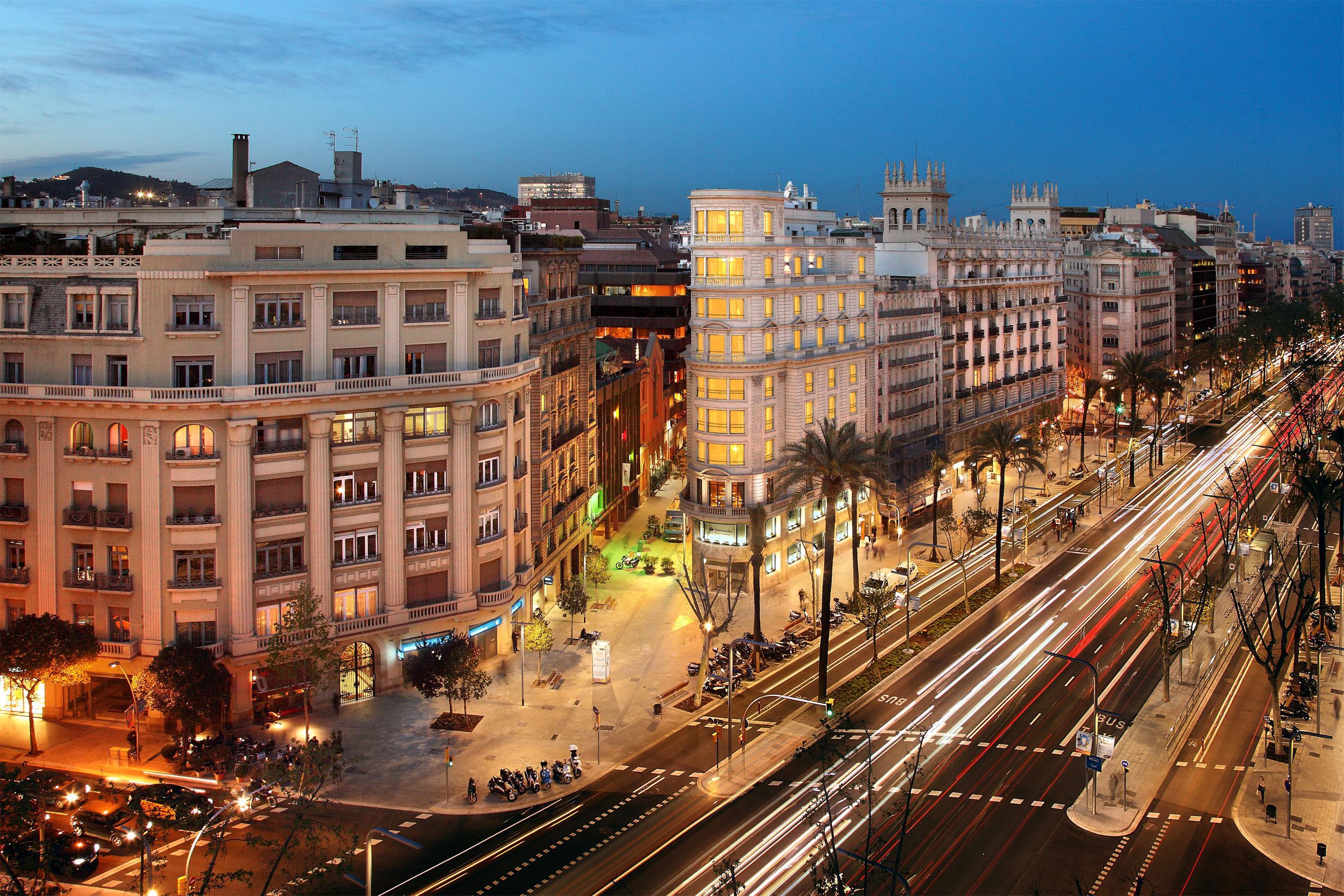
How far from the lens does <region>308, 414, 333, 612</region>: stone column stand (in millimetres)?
69375

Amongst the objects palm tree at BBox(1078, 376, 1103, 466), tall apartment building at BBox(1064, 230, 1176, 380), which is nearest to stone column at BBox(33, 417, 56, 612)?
palm tree at BBox(1078, 376, 1103, 466)

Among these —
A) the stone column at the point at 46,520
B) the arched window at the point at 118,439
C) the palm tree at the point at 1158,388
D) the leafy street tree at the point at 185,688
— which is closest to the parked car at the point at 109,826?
the leafy street tree at the point at 185,688

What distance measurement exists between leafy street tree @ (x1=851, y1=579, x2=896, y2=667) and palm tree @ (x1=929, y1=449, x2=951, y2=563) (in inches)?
644

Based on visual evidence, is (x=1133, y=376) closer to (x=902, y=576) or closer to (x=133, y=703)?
(x=902, y=576)

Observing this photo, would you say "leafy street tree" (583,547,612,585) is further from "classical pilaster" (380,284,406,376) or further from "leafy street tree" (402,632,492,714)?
"classical pilaster" (380,284,406,376)

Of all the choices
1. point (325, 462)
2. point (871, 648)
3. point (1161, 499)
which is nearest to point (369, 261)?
point (325, 462)

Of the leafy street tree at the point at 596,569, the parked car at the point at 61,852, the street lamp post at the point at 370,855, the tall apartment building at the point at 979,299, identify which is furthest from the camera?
the tall apartment building at the point at 979,299

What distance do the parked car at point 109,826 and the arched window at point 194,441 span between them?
20.0m

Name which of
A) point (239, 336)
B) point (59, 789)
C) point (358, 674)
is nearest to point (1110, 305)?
point (358, 674)

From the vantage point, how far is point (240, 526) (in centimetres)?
6756

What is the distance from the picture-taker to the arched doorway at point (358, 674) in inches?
2840

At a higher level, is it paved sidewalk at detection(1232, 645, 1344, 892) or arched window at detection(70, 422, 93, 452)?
arched window at detection(70, 422, 93, 452)

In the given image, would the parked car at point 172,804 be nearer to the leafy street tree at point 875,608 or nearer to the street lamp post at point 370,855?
the street lamp post at point 370,855

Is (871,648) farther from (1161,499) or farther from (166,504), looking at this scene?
(1161,499)
